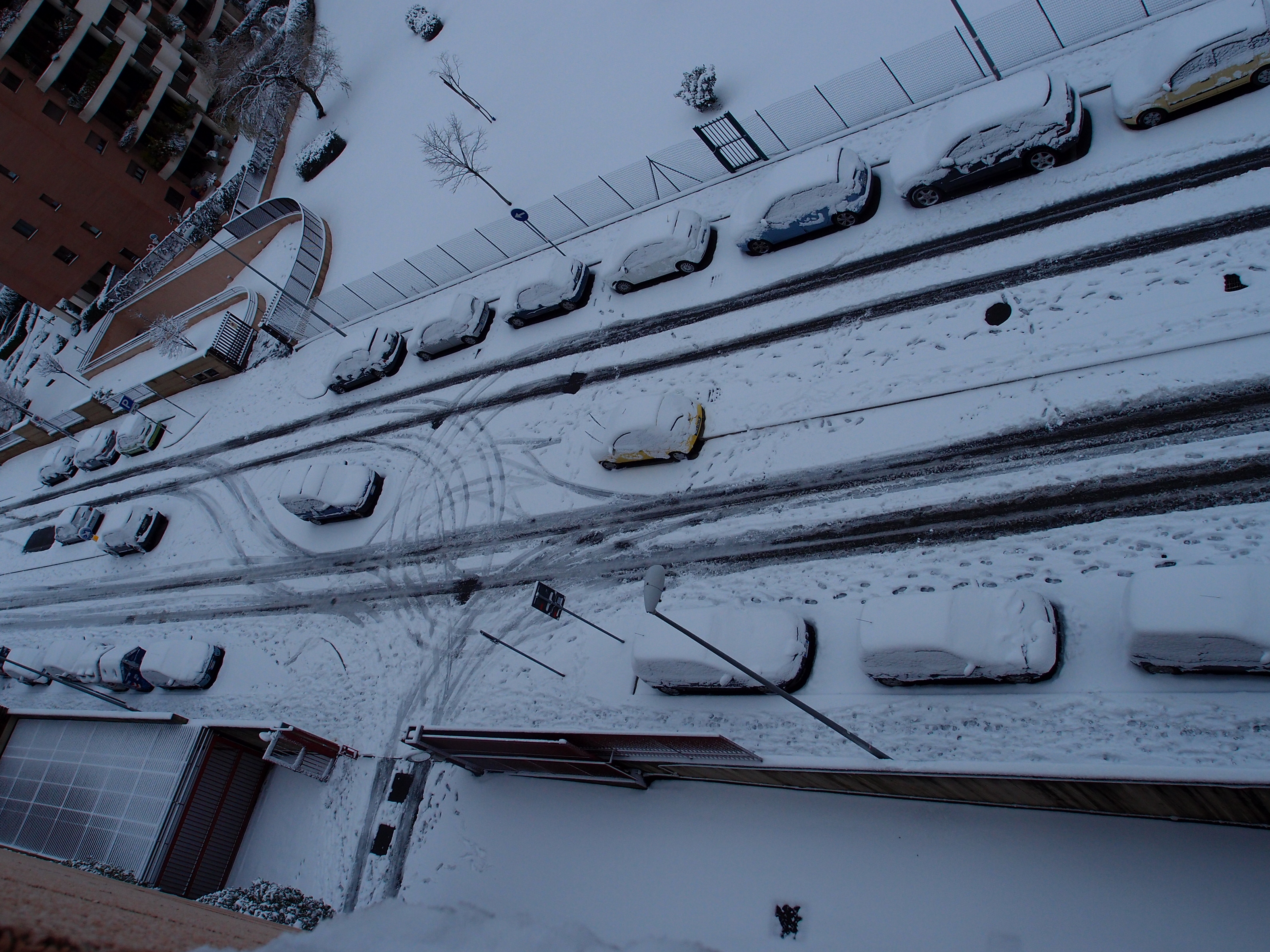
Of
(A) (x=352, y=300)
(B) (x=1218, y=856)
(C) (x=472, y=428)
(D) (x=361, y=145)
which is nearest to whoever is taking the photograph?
(B) (x=1218, y=856)

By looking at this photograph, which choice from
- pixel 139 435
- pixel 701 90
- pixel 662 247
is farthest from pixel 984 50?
pixel 139 435

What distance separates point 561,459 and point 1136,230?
13.9m

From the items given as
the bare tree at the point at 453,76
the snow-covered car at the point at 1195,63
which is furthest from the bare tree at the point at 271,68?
the snow-covered car at the point at 1195,63

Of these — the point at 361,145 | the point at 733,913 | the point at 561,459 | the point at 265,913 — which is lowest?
the point at 265,913

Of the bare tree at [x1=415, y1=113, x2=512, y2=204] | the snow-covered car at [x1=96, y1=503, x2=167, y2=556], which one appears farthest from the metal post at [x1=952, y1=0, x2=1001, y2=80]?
the snow-covered car at [x1=96, y1=503, x2=167, y2=556]

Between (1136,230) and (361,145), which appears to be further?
(361,145)

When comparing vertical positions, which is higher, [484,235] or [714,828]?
[484,235]

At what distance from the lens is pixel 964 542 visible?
13992 mm

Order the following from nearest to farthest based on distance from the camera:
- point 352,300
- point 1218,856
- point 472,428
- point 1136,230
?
point 1218,856 → point 1136,230 → point 472,428 → point 352,300

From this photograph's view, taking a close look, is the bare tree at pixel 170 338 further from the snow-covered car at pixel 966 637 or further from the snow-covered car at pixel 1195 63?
the snow-covered car at pixel 1195 63

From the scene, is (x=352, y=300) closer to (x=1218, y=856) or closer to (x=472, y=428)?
(x=472, y=428)

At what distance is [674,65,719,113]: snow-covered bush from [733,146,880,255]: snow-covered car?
5128mm

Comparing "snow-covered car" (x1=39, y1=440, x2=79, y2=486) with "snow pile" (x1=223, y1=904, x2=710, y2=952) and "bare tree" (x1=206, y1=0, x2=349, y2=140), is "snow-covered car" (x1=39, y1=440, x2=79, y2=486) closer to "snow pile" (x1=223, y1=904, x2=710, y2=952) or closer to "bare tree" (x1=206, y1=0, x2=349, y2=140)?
"bare tree" (x1=206, y1=0, x2=349, y2=140)

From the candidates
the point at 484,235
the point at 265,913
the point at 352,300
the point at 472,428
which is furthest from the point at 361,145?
the point at 265,913
